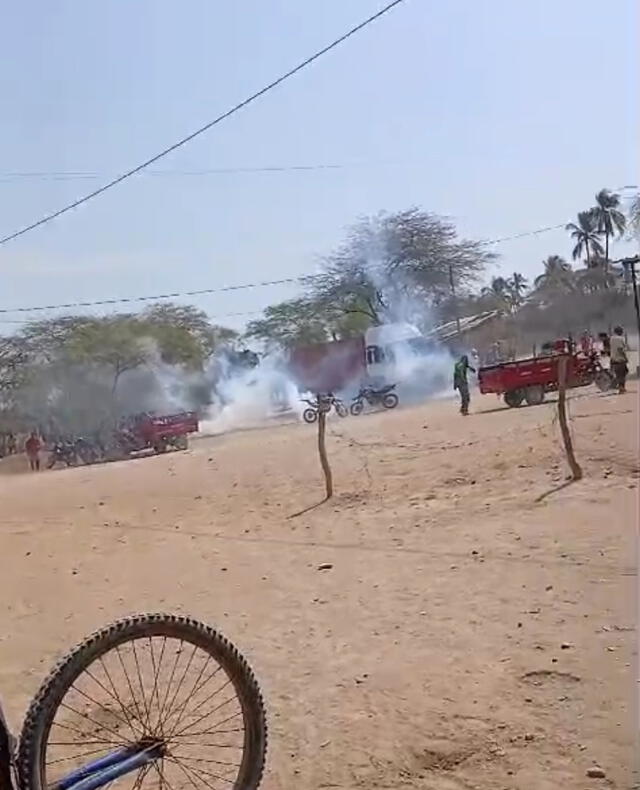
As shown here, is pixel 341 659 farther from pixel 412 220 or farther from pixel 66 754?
pixel 412 220

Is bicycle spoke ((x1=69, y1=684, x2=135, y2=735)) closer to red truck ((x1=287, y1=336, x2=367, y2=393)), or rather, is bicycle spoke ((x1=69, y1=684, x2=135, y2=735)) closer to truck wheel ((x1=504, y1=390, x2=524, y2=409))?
truck wheel ((x1=504, y1=390, x2=524, y2=409))

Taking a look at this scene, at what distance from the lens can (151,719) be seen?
3590mm

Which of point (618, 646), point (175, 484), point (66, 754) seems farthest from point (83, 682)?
point (175, 484)

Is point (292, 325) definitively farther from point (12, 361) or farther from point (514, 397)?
point (514, 397)

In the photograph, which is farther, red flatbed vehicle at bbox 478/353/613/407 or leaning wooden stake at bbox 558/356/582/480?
red flatbed vehicle at bbox 478/353/613/407

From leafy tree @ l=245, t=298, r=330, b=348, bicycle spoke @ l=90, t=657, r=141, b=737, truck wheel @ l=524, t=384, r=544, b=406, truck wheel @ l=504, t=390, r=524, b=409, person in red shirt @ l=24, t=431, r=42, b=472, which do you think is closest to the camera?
bicycle spoke @ l=90, t=657, r=141, b=737

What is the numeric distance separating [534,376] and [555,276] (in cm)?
1919

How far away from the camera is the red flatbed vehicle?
2467 cm

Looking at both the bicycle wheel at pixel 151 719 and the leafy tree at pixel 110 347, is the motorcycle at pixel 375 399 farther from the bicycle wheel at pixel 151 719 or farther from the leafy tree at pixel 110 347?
the bicycle wheel at pixel 151 719

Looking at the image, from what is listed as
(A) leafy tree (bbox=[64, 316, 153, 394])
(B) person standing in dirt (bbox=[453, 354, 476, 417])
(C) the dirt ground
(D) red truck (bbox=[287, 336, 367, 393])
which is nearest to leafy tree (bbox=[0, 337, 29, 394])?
(A) leafy tree (bbox=[64, 316, 153, 394])

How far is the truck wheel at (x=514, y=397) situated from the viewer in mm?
25297

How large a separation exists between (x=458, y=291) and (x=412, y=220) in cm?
391

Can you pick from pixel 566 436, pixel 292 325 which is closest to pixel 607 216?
pixel 292 325

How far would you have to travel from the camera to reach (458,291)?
4828cm
